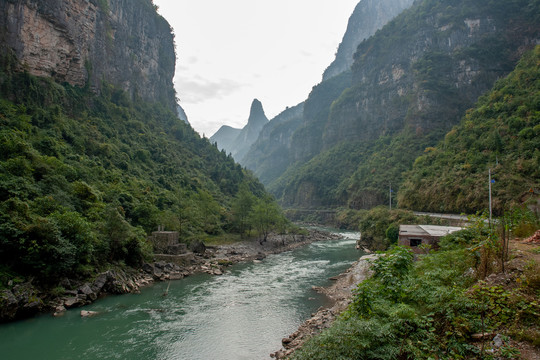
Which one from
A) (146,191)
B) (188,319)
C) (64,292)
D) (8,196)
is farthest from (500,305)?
(146,191)

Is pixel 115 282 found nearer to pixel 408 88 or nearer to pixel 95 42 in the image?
pixel 95 42

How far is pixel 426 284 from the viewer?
A: 8766 millimetres

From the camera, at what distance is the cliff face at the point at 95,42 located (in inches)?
1543

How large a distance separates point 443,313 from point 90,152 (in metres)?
46.8

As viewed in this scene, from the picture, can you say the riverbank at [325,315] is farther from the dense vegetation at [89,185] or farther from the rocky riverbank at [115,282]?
the dense vegetation at [89,185]

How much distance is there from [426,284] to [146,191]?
39715 millimetres

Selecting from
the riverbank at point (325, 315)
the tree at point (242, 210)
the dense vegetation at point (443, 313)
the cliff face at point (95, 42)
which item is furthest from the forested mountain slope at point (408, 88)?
the dense vegetation at point (443, 313)

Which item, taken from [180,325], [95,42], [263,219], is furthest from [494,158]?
[95,42]

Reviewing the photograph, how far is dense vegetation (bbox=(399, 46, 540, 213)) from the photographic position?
100 feet

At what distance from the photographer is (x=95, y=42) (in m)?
58.9

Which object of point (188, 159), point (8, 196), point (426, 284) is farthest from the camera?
point (188, 159)

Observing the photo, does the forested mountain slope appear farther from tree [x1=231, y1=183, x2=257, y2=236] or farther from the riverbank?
the riverbank

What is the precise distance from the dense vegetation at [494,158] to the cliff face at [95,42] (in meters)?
55.7

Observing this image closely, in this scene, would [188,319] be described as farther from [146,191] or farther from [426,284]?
[146,191]
